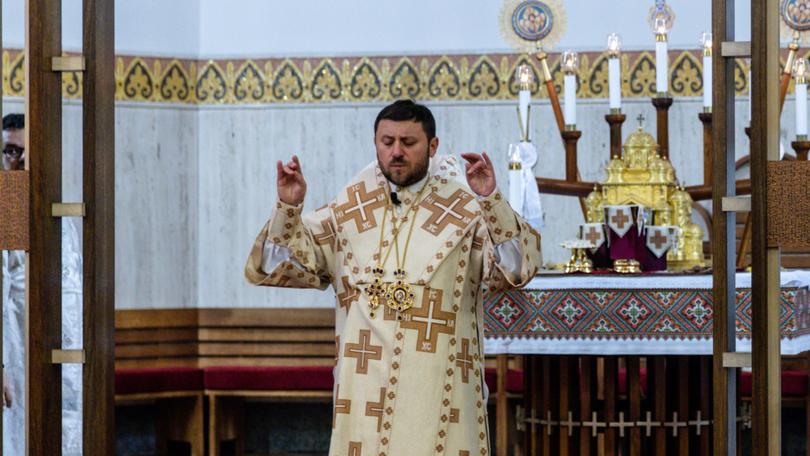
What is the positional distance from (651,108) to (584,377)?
8.95 ft

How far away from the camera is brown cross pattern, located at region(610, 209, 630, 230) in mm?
5941

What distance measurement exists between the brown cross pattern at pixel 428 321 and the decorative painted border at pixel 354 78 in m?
4.32

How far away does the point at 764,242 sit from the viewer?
354cm

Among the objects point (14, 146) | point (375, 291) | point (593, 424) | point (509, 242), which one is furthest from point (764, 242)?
point (14, 146)

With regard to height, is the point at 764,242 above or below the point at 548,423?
above

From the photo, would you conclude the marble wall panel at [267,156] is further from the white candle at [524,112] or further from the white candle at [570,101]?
the white candle at [570,101]

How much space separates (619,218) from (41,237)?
2.81m

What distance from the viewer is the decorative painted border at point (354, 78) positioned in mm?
8312

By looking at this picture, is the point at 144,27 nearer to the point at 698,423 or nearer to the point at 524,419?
the point at 524,419

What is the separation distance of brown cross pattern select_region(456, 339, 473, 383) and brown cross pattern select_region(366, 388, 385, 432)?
0.24m

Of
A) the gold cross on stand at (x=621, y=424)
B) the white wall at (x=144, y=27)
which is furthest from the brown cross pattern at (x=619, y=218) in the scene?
the white wall at (x=144, y=27)

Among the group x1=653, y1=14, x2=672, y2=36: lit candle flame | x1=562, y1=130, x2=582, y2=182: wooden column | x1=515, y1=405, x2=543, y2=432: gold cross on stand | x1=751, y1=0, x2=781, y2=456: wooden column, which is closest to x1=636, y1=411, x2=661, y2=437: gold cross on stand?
x1=515, y1=405, x2=543, y2=432: gold cross on stand

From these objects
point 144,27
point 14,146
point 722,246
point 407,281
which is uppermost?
point 144,27

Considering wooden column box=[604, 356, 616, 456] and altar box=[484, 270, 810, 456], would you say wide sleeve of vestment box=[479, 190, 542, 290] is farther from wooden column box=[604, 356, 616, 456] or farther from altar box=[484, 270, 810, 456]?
wooden column box=[604, 356, 616, 456]
